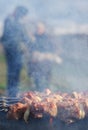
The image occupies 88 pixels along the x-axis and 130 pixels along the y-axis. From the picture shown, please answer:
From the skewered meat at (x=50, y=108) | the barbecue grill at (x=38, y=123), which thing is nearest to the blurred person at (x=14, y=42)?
the skewered meat at (x=50, y=108)

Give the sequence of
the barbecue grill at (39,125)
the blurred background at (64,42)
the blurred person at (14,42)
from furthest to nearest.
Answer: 1. the blurred background at (64,42)
2. the blurred person at (14,42)
3. the barbecue grill at (39,125)

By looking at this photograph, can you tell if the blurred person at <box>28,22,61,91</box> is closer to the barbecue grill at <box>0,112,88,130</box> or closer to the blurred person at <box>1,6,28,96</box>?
the blurred person at <box>1,6,28,96</box>

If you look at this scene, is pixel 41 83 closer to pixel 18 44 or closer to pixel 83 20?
pixel 18 44

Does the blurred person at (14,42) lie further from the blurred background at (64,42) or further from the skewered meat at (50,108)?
the skewered meat at (50,108)

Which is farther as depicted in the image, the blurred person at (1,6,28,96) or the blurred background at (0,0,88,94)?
the blurred background at (0,0,88,94)

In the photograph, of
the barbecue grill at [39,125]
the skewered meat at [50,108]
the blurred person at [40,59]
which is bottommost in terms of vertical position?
the barbecue grill at [39,125]

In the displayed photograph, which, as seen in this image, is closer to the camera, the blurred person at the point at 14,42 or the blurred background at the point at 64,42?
the blurred person at the point at 14,42

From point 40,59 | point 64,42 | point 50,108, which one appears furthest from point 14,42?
point 50,108

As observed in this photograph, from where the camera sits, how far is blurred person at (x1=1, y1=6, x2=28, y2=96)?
965cm

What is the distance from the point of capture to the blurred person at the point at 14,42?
9648 mm

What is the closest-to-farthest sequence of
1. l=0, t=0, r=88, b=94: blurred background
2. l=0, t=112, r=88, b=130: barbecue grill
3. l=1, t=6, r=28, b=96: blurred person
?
l=0, t=112, r=88, b=130: barbecue grill, l=1, t=6, r=28, b=96: blurred person, l=0, t=0, r=88, b=94: blurred background

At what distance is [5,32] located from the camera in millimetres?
9773

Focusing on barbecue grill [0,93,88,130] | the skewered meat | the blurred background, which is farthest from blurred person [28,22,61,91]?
barbecue grill [0,93,88,130]

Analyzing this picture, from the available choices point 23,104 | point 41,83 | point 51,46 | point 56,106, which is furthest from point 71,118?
point 51,46
